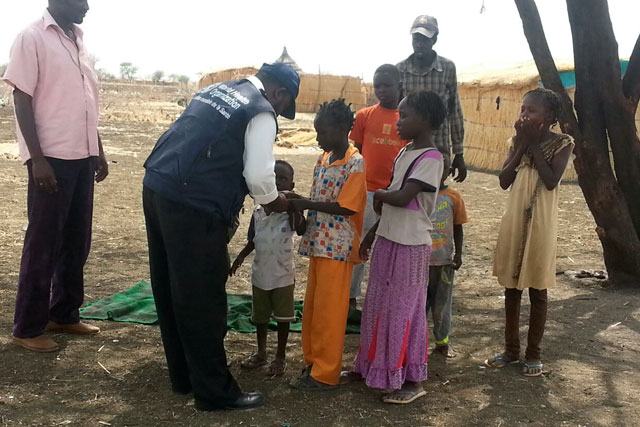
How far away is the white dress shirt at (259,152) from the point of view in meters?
3.10

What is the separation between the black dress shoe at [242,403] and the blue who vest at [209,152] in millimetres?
919

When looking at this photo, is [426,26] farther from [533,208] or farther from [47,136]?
[47,136]

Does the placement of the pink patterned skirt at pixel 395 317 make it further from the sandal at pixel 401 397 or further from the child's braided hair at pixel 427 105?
the child's braided hair at pixel 427 105

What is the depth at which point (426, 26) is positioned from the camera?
16.2 feet

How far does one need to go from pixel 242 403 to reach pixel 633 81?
4.37 metres

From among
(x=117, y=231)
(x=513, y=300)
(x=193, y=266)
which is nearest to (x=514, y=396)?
(x=513, y=300)

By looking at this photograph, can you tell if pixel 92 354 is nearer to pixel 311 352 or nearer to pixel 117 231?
pixel 311 352

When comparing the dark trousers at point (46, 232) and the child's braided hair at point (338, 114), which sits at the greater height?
the child's braided hair at point (338, 114)

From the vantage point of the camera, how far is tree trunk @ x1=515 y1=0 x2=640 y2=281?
5660mm

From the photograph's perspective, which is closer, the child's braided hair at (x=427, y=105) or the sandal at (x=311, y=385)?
the child's braided hair at (x=427, y=105)

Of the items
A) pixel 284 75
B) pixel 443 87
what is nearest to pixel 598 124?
pixel 443 87

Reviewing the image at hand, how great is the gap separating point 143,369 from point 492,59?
1652 centimetres

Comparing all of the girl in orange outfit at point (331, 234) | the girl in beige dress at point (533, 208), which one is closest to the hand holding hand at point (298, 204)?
the girl in orange outfit at point (331, 234)

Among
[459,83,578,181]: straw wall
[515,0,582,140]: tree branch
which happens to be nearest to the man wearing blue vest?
Answer: [515,0,582,140]: tree branch
